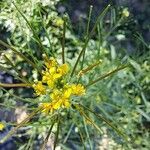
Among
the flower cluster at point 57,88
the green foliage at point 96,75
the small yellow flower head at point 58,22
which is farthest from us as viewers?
the small yellow flower head at point 58,22

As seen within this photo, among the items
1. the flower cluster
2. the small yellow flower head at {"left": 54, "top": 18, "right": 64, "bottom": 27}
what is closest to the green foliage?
the small yellow flower head at {"left": 54, "top": 18, "right": 64, "bottom": 27}

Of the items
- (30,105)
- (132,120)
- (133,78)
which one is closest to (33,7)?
(30,105)

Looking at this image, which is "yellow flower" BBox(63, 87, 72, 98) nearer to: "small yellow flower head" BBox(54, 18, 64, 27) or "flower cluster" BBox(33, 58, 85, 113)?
"flower cluster" BBox(33, 58, 85, 113)

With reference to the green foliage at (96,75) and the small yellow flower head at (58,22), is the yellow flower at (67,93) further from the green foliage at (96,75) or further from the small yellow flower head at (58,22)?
the small yellow flower head at (58,22)

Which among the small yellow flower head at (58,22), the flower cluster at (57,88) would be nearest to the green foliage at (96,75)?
the small yellow flower head at (58,22)

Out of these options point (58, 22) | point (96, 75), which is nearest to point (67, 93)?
point (96, 75)

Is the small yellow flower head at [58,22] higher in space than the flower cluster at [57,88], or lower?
higher

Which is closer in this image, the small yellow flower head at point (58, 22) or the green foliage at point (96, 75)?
the green foliage at point (96, 75)

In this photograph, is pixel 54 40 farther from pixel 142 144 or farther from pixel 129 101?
pixel 142 144
